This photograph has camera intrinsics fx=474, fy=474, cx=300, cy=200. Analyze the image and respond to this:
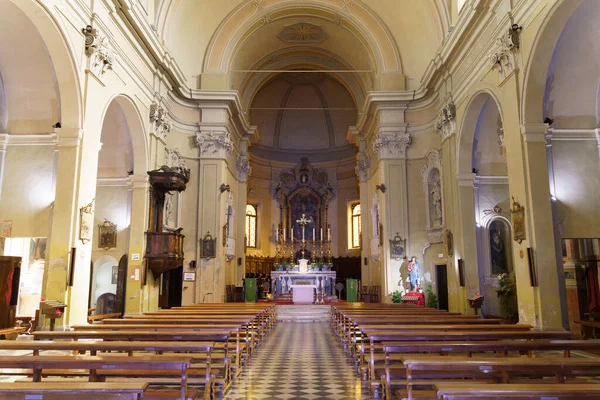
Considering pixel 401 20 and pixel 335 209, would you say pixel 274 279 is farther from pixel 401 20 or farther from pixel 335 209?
pixel 401 20

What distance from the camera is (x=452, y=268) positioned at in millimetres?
13000

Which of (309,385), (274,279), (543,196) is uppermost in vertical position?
(543,196)

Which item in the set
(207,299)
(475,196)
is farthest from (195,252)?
(475,196)

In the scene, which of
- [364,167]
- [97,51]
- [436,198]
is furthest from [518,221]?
[364,167]

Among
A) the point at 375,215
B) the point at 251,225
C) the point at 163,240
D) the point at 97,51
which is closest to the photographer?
the point at 97,51

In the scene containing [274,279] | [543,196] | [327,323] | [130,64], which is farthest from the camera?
[274,279]

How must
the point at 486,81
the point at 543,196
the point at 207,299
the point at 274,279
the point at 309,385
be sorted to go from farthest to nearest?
the point at 274,279
the point at 207,299
the point at 486,81
the point at 543,196
the point at 309,385

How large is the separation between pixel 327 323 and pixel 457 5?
958 cm

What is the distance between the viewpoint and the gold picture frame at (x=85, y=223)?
28.1ft

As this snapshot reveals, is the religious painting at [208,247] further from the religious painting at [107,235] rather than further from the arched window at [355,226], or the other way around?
the arched window at [355,226]

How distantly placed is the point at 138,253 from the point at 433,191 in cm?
910

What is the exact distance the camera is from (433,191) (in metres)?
15.2

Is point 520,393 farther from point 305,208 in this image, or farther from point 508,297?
point 305,208

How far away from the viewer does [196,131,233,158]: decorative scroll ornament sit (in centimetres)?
1617
